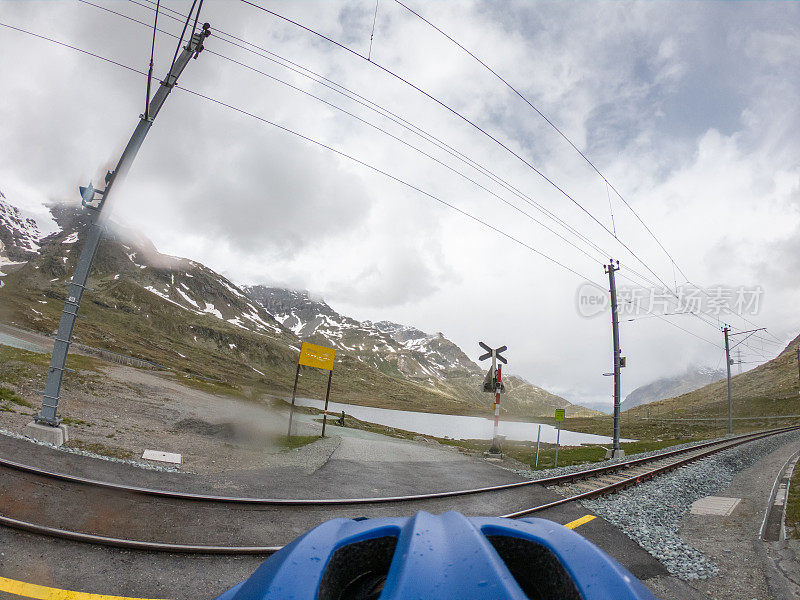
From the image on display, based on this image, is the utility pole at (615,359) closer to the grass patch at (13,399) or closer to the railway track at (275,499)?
the railway track at (275,499)

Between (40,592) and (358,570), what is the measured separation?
418cm

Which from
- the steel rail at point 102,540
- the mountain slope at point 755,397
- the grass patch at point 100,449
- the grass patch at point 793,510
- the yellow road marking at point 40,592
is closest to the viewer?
the yellow road marking at point 40,592

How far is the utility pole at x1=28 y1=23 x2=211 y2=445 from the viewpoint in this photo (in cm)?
918

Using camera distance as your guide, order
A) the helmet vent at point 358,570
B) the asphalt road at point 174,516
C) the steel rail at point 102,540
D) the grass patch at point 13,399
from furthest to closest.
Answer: the grass patch at point 13,399, the steel rail at point 102,540, the asphalt road at point 174,516, the helmet vent at point 358,570

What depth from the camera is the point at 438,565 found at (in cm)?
138

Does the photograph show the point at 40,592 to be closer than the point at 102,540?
Yes

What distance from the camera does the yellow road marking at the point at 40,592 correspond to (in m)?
3.66

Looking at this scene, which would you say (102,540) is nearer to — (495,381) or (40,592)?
(40,592)

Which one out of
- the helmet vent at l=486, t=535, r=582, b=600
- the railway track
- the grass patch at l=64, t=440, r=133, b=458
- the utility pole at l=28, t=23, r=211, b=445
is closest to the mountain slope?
the railway track

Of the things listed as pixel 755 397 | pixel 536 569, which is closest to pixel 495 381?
pixel 536 569

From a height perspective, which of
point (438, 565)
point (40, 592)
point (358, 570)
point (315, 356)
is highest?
point (315, 356)

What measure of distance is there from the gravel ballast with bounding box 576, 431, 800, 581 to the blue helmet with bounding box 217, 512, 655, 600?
6.07m

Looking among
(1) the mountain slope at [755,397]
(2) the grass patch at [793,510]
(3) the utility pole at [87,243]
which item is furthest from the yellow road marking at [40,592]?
(1) the mountain slope at [755,397]

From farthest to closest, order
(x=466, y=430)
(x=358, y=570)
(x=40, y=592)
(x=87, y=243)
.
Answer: (x=466, y=430), (x=87, y=243), (x=40, y=592), (x=358, y=570)
